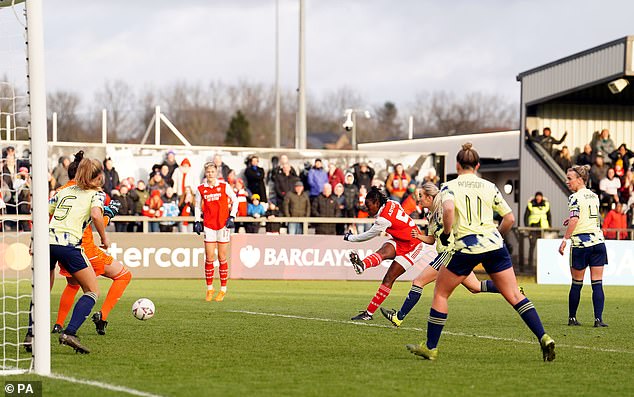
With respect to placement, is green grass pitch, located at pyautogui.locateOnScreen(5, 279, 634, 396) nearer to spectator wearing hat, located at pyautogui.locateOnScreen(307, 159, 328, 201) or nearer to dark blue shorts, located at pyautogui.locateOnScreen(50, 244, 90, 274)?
dark blue shorts, located at pyautogui.locateOnScreen(50, 244, 90, 274)

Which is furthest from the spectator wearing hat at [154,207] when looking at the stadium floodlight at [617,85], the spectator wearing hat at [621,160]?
the spectator wearing hat at [621,160]

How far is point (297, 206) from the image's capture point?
1035 inches

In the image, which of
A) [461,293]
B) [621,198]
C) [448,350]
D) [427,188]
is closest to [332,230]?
[461,293]

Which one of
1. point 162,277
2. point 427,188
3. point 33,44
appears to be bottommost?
point 162,277

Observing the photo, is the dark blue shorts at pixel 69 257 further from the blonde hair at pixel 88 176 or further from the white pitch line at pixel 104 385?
the white pitch line at pixel 104 385

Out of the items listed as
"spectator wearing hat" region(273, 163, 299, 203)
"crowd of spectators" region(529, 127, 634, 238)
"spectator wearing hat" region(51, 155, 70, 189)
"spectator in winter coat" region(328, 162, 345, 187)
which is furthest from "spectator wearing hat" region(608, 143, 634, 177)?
"spectator wearing hat" region(51, 155, 70, 189)

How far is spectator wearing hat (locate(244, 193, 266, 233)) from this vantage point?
26141mm

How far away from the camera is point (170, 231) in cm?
2566

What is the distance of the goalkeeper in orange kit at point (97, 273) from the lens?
11758mm

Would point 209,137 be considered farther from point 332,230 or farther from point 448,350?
point 448,350

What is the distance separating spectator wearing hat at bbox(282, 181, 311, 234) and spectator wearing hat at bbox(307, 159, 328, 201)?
574mm

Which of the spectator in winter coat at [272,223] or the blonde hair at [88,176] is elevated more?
the blonde hair at [88,176]

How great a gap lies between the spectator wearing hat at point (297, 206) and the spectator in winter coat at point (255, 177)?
68cm

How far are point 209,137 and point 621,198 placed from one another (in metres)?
67.1
